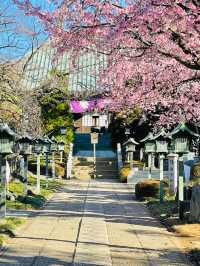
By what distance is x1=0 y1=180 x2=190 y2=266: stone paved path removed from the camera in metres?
8.77

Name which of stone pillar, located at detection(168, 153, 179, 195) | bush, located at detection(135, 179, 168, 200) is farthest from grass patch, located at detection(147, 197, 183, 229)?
stone pillar, located at detection(168, 153, 179, 195)

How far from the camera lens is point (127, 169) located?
36781mm

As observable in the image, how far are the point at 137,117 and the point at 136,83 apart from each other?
875 inches

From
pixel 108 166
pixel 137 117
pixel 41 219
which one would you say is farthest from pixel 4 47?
pixel 108 166

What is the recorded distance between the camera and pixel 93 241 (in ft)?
35.0

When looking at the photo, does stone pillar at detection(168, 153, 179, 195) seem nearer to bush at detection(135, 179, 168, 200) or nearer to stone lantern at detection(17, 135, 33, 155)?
bush at detection(135, 179, 168, 200)

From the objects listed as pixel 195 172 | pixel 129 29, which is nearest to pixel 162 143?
pixel 195 172

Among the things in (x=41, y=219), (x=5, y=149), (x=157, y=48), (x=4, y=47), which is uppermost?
(x=4, y=47)

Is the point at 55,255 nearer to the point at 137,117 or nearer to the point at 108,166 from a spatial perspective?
the point at 137,117

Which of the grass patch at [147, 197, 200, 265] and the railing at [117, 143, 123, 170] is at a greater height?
the railing at [117, 143, 123, 170]

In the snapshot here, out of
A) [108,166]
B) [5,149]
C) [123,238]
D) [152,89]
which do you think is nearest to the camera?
[123,238]

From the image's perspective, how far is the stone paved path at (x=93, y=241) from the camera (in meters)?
8.77

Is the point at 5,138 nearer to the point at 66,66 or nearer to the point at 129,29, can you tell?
the point at 129,29

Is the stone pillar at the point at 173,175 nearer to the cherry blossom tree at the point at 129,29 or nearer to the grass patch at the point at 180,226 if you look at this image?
the grass patch at the point at 180,226
